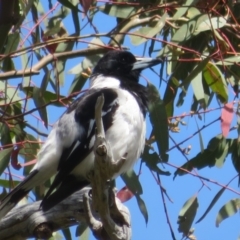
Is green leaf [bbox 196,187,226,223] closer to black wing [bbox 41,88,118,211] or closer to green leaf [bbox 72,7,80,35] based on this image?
black wing [bbox 41,88,118,211]

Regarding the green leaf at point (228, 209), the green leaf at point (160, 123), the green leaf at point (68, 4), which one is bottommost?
the green leaf at point (228, 209)

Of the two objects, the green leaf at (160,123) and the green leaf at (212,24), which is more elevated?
the green leaf at (212,24)

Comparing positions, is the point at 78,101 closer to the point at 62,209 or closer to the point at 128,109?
the point at 128,109

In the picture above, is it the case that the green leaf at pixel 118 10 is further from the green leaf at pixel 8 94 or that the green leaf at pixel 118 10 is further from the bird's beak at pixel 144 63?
the green leaf at pixel 8 94

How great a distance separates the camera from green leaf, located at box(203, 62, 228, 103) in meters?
3.65

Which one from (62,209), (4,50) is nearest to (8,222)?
(62,209)

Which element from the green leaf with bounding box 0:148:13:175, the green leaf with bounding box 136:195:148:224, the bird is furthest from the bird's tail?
the green leaf with bounding box 136:195:148:224

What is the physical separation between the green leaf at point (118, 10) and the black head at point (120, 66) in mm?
190

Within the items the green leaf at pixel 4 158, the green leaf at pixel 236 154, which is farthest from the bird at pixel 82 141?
the green leaf at pixel 236 154

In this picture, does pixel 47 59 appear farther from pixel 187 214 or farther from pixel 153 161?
pixel 187 214

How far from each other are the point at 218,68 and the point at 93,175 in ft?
3.07

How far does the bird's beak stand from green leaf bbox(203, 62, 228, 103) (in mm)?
176

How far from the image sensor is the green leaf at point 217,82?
365cm

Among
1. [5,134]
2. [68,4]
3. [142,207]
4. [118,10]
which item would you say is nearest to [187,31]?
[118,10]
